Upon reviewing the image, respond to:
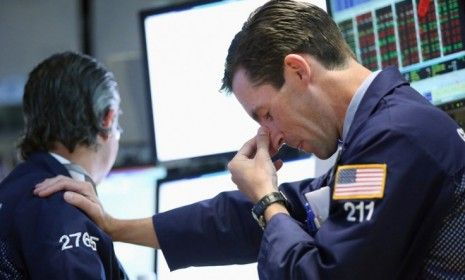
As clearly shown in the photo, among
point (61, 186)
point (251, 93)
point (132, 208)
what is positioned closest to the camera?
point (251, 93)

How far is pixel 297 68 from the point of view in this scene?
1.83m

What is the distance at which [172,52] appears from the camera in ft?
8.89

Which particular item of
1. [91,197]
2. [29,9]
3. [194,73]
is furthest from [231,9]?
[29,9]

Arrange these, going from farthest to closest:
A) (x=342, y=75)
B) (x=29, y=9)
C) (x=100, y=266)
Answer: (x=29, y=9) < (x=100, y=266) < (x=342, y=75)

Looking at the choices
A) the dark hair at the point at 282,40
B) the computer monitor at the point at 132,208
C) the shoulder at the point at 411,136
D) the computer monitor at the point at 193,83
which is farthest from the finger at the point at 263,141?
the computer monitor at the point at 132,208

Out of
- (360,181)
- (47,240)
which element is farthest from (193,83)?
(360,181)

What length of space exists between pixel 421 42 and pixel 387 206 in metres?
0.73

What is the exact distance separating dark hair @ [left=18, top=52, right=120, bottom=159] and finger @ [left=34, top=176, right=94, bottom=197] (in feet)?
0.53

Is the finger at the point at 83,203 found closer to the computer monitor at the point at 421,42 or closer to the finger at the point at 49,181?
the finger at the point at 49,181

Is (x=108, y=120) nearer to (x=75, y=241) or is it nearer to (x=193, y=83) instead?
(x=193, y=83)

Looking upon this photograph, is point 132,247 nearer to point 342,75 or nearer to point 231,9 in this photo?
point 231,9

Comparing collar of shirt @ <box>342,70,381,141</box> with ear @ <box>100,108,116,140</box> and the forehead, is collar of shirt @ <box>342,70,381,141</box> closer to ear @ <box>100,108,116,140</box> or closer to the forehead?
the forehead

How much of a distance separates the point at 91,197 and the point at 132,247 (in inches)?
29.6

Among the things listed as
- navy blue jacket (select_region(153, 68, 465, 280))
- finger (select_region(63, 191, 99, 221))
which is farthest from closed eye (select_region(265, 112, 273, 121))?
finger (select_region(63, 191, 99, 221))
